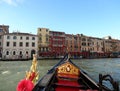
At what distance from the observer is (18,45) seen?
3089cm

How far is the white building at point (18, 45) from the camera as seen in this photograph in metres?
30.0

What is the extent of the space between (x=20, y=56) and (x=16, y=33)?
4034 mm

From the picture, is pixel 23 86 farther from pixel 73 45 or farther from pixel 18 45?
pixel 73 45

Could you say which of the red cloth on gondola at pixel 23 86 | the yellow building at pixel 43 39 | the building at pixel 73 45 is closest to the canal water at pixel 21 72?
the red cloth on gondola at pixel 23 86

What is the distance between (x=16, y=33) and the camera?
31.2 m

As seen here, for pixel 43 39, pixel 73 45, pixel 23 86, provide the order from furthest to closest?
pixel 73 45 → pixel 43 39 → pixel 23 86

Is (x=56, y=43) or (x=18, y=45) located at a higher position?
(x=56, y=43)

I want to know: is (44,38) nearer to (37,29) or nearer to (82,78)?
(37,29)

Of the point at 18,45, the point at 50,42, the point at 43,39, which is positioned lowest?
the point at 18,45

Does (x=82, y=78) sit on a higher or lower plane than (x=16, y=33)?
lower

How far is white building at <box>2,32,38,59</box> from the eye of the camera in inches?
1182

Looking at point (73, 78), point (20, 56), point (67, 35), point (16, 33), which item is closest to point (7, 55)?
point (20, 56)

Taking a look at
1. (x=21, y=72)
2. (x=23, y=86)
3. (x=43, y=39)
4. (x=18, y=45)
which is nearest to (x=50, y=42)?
(x=43, y=39)

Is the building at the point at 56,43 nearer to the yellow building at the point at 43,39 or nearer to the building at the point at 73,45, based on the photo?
the building at the point at 73,45
